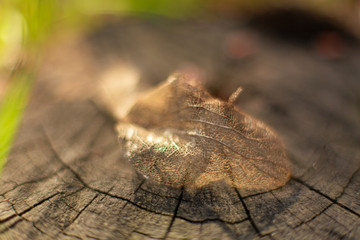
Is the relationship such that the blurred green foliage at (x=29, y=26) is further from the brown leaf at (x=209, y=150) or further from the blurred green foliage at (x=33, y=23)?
the brown leaf at (x=209, y=150)

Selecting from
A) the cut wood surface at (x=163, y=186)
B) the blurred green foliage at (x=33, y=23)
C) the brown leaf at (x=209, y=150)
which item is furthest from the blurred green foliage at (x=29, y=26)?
the brown leaf at (x=209, y=150)

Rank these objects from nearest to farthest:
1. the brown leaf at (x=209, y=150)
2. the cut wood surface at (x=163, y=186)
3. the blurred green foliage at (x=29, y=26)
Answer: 1. the cut wood surface at (x=163, y=186)
2. the brown leaf at (x=209, y=150)
3. the blurred green foliage at (x=29, y=26)

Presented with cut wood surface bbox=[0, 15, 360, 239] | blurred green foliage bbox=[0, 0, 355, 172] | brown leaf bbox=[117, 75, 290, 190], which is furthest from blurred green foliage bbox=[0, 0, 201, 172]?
brown leaf bbox=[117, 75, 290, 190]

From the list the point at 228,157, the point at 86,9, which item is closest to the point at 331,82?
the point at 228,157

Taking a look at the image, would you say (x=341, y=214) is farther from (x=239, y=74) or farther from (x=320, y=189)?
(x=239, y=74)

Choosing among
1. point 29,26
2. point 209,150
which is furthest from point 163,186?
point 29,26

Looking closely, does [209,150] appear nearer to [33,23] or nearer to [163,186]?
[163,186]
